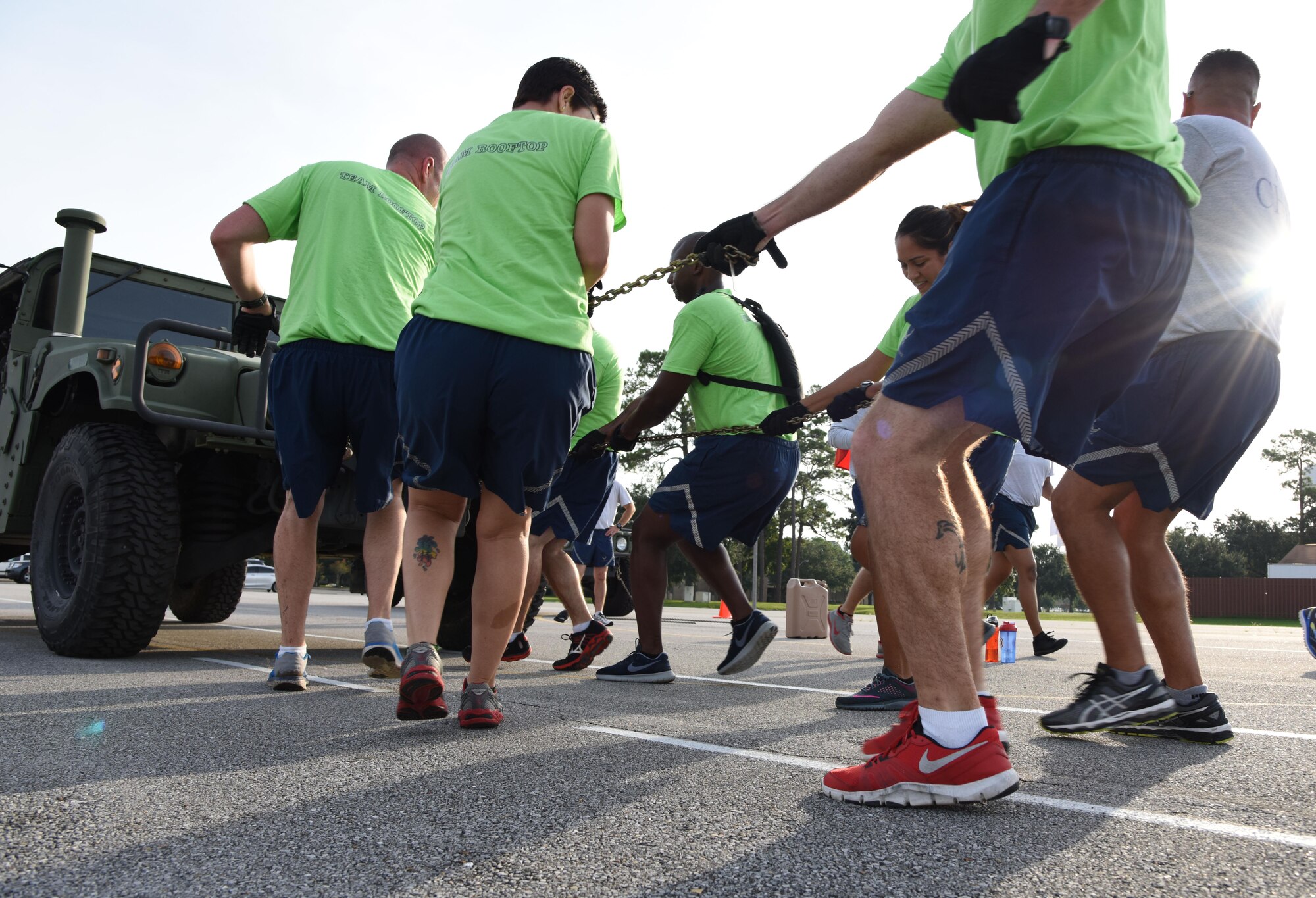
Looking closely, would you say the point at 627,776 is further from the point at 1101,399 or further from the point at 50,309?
the point at 50,309

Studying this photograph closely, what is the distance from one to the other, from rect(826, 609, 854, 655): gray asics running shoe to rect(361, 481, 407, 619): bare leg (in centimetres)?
366

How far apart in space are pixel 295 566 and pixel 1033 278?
9.49 feet

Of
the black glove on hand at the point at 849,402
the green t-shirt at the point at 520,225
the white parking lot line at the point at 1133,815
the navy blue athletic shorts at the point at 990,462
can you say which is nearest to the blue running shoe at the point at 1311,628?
the navy blue athletic shorts at the point at 990,462

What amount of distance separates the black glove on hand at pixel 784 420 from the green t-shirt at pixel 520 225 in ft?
4.92

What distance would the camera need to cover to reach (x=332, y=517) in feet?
14.9

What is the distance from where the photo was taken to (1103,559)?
308cm

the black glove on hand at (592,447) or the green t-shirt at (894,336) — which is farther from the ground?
the green t-shirt at (894,336)

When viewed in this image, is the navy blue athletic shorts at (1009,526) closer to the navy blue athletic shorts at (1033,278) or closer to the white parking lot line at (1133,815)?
the white parking lot line at (1133,815)

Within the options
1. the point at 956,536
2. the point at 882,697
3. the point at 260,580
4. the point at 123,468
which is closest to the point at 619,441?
the point at 882,697

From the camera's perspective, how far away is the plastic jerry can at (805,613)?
1010 cm

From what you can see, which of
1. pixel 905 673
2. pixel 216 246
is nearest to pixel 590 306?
pixel 216 246

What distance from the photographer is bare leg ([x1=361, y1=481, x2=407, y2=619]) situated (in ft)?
12.3

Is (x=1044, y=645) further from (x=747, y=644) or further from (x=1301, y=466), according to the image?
(x=1301, y=466)

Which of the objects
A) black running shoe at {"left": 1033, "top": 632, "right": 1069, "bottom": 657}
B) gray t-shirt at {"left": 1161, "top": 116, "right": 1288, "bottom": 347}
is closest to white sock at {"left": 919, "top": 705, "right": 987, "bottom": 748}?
gray t-shirt at {"left": 1161, "top": 116, "right": 1288, "bottom": 347}
